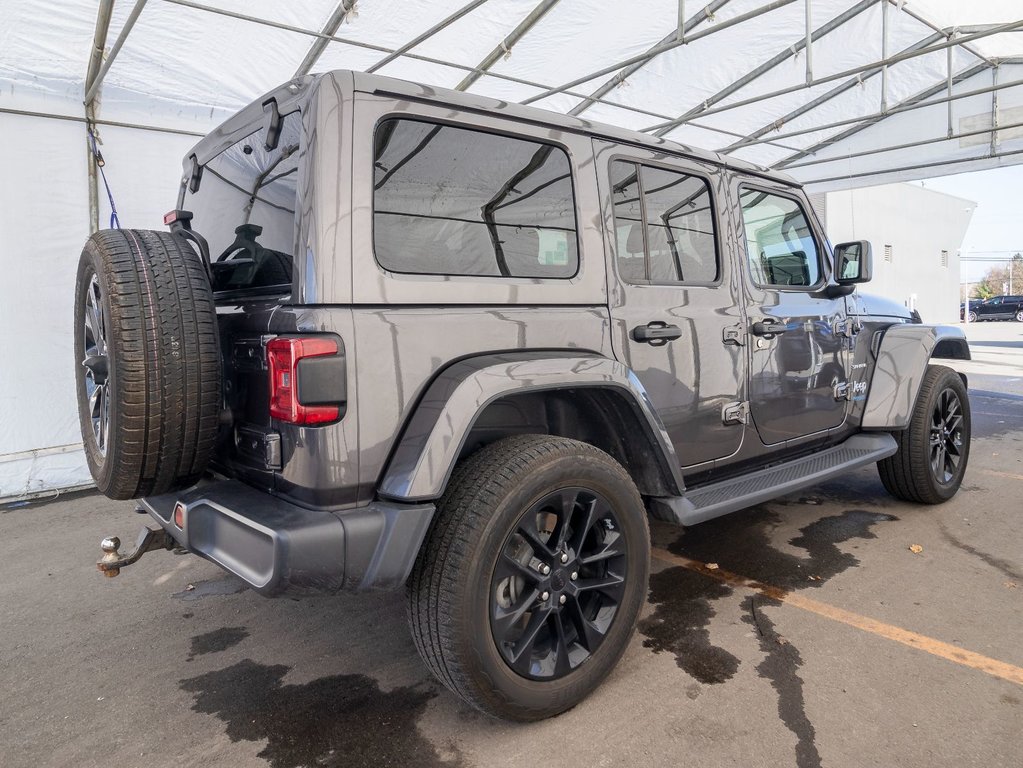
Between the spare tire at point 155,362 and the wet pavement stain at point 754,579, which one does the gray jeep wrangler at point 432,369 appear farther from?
the wet pavement stain at point 754,579

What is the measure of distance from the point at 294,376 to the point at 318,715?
1.20 metres

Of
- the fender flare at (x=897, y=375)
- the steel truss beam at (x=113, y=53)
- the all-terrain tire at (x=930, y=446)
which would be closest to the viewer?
the fender flare at (x=897, y=375)

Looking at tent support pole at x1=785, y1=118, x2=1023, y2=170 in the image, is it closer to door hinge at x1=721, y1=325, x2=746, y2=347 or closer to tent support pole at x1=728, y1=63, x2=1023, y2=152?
tent support pole at x1=728, y1=63, x2=1023, y2=152

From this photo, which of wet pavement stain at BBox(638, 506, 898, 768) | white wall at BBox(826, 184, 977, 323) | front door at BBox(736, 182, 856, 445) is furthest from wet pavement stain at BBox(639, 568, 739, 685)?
white wall at BBox(826, 184, 977, 323)

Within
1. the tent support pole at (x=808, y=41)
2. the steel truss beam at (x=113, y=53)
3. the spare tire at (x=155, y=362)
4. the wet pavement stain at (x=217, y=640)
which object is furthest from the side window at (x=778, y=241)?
the steel truss beam at (x=113, y=53)

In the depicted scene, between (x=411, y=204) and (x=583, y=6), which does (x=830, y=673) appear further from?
(x=583, y=6)

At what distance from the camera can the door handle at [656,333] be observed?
8.34 feet

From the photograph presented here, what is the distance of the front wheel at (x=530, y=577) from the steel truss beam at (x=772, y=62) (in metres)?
5.66

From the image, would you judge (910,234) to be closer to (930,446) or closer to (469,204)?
(930,446)

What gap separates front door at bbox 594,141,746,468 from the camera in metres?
2.56

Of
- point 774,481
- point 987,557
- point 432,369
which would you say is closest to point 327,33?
point 432,369

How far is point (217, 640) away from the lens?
9.22 ft

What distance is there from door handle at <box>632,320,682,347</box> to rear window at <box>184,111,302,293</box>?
4.13ft

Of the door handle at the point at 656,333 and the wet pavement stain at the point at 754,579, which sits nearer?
the wet pavement stain at the point at 754,579
